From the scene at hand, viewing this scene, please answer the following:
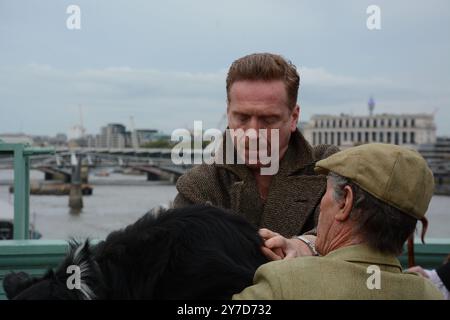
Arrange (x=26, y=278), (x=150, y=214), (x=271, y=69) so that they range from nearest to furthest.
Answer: (x=26, y=278) → (x=150, y=214) → (x=271, y=69)

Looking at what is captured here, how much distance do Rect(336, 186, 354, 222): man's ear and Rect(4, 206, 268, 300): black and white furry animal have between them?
0.91 feet

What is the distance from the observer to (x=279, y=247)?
6.23ft

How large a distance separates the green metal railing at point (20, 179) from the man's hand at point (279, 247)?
188 cm

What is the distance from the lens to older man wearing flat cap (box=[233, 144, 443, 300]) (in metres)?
1.51

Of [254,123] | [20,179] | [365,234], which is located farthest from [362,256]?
[20,179]

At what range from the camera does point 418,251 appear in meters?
3.12

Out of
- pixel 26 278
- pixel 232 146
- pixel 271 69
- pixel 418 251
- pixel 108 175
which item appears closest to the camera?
pixel 26 278

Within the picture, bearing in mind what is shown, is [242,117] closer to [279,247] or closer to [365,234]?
[279,247]

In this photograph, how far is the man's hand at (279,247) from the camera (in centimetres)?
184

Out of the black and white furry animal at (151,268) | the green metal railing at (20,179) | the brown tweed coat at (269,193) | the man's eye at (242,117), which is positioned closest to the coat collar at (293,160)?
the brown tweed coat at (269,193)

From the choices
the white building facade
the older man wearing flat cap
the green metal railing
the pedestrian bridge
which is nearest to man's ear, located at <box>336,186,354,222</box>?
the older man wearing flat cap
